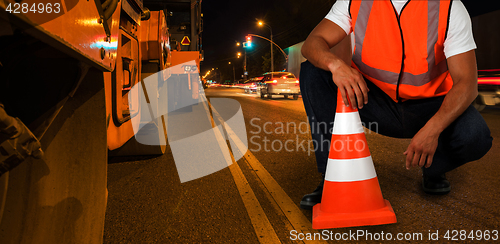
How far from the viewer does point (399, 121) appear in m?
2.58

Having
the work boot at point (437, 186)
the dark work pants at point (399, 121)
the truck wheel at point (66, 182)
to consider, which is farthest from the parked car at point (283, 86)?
the truck wheel at point (66, 182)

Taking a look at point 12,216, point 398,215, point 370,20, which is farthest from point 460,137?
point 12,216

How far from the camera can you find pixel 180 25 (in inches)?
388

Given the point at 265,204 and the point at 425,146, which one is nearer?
the point at 425,146

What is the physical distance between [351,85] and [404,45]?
0.57 meters

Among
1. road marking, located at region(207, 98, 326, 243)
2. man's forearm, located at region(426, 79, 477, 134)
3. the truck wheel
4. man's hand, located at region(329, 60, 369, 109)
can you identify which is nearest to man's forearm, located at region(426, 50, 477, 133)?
man's forearm, located at region(426, 79, 477, 134)

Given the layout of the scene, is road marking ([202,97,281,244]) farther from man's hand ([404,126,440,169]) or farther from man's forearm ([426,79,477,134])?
man's forearm ([426,79,477,134])

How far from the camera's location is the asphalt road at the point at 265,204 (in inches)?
74.7

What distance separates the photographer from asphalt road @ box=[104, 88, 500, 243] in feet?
6.22

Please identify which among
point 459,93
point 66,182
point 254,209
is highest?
point 459,93
